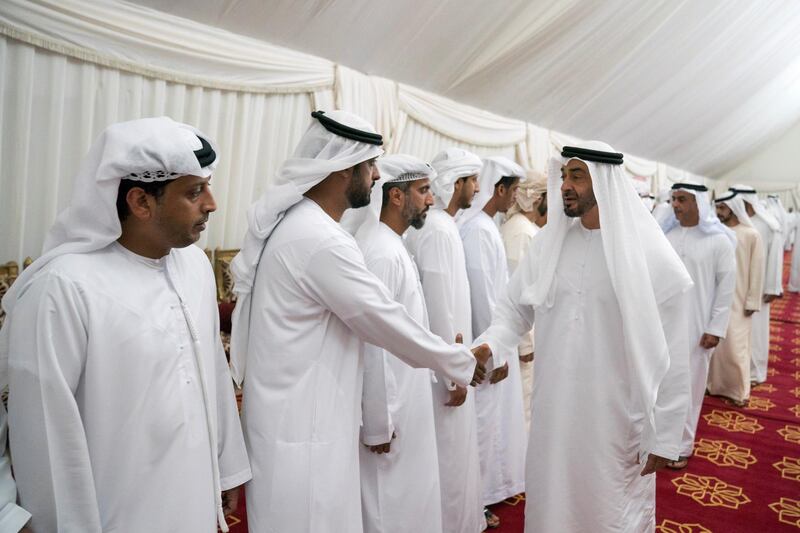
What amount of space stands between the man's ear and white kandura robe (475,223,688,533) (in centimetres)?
144

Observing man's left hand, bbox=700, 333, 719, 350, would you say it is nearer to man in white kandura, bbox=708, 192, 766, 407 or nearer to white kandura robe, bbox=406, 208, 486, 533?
man in white kandura, bbox=708, 192, 766, 407

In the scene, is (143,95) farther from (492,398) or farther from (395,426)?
(492,398)

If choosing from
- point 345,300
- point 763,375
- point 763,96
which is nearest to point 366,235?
point 345,300

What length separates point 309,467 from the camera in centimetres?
168

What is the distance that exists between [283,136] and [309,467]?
2794 mm

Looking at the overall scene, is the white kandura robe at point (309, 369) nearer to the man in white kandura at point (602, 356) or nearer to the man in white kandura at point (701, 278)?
the man in white kandura at point (602, 356)

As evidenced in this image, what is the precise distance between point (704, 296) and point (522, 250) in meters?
1.26

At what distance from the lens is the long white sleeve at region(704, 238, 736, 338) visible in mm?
A: 3688

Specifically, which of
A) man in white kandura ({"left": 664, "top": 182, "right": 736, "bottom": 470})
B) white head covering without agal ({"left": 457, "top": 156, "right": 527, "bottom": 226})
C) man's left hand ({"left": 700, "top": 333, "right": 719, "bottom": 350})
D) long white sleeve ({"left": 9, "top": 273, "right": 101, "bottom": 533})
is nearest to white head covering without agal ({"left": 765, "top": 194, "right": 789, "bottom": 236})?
man in white kandura ({"left": 664, "top": 182, "right": 736, "bottom": 470})

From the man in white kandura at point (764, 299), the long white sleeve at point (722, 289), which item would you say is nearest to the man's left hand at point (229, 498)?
the long white sleeve at point (722, 289)

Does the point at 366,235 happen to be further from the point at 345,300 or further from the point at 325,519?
the point at 325,519

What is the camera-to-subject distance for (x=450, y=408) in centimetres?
258

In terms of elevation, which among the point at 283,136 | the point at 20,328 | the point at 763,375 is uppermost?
the point at 283,136

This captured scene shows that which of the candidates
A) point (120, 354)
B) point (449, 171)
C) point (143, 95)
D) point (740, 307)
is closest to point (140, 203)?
point (120, 354)
